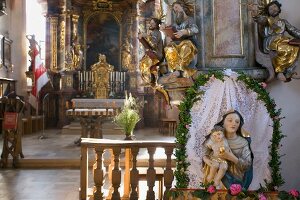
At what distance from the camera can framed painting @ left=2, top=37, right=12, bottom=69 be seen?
1334cm

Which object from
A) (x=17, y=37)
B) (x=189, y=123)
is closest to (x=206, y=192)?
(x=189, y=123)

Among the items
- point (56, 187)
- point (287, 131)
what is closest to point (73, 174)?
point (56, 187)

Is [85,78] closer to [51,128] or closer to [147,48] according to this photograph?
[51,128]

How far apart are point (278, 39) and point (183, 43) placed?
86 cm

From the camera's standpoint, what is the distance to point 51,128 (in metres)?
14.3

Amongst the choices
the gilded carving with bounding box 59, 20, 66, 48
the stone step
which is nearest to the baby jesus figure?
the stone step

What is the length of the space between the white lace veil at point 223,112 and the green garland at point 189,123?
3cm

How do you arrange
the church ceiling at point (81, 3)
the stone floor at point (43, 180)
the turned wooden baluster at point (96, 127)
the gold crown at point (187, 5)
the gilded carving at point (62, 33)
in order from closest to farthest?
1. the gold crown at point (187, 5)
2. the stone floor at point (43, 180)
3. the turned wooden baluster at point (96, 127)
4. the gilded carving at point (62, 33)
5. the church ceiling at point (81, 3)

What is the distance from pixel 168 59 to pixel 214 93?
696 millimetres

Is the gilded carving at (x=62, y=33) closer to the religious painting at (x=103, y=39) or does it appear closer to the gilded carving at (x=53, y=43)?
the gilded carving at (x=53, y=43)

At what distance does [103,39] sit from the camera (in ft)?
49.2

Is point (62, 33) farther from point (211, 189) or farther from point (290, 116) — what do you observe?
point (211, 189)

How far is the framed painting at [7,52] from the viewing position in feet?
43.8

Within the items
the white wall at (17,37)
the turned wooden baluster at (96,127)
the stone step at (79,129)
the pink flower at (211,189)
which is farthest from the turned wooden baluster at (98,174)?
the white wall at (17,37)
